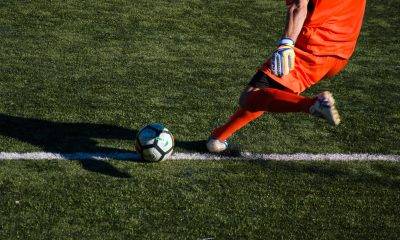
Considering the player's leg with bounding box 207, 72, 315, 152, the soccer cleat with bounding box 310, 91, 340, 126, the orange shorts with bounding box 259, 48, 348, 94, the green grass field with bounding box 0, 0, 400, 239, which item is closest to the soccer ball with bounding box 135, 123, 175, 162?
the green grass field with bounding box 0, 0, 400, 239

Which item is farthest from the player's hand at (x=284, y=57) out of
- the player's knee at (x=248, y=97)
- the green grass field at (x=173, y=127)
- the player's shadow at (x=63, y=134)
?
the player's shadow at (x=63, y=134)

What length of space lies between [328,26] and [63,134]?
2.23m

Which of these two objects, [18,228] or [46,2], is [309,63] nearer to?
[18,228]

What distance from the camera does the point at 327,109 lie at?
455cm

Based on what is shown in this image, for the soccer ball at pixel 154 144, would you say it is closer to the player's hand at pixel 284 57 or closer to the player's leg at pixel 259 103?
the player's leg at pixel 259 103

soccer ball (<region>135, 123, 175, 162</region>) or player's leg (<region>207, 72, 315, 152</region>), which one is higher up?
player's leg (<region>207, 72, 315, 152</region>)

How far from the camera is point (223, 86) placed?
7086 millimetres

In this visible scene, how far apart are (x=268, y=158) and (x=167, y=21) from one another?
4.25 meters

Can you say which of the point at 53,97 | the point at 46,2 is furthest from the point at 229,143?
the point at 46,2

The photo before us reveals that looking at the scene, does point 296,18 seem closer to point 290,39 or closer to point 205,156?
point 290,39

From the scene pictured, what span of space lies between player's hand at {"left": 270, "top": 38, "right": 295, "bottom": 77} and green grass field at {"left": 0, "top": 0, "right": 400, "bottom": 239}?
2.56 ft

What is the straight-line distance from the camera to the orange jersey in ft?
16.7

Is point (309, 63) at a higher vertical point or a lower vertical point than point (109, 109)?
higher

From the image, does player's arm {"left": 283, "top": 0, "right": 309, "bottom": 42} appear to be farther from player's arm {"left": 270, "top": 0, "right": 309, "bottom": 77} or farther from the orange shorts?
the orange shorts
